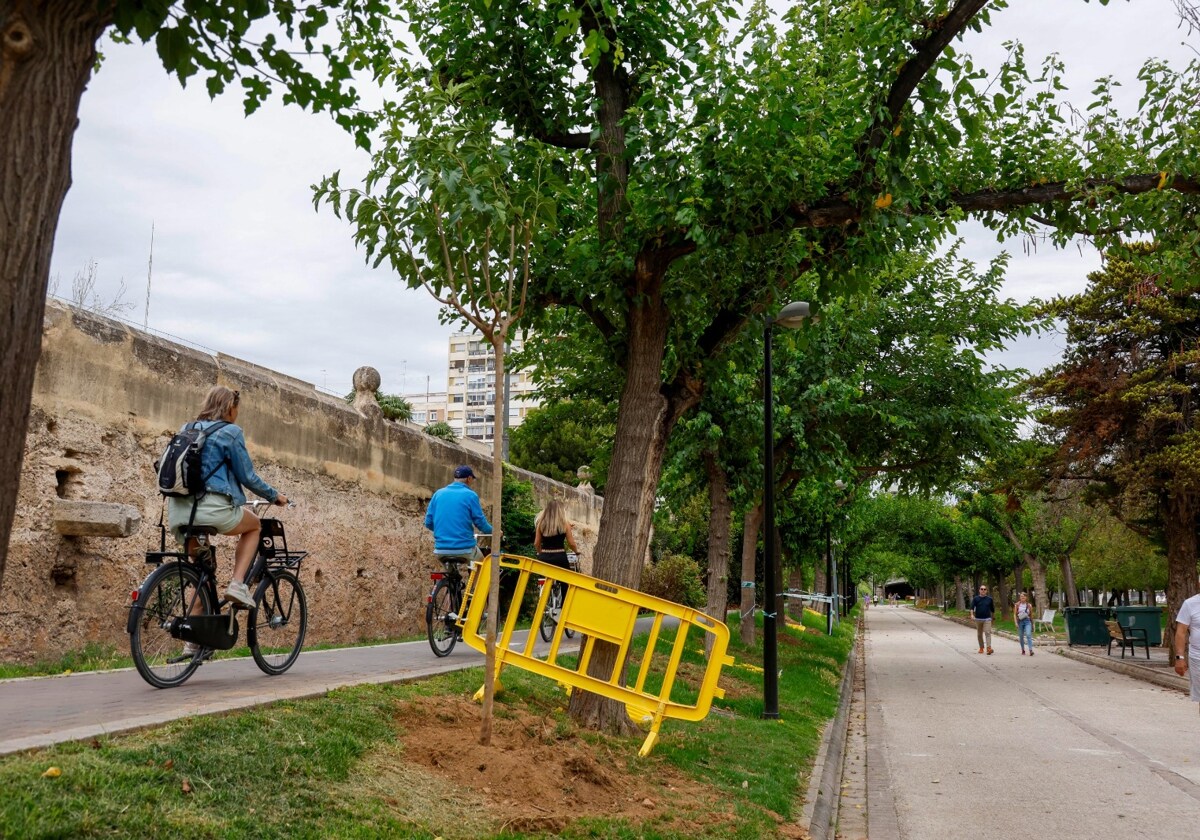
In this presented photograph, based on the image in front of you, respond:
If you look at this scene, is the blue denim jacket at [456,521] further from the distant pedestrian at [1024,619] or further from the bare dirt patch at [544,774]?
the distant pedestrian at [1024,619]

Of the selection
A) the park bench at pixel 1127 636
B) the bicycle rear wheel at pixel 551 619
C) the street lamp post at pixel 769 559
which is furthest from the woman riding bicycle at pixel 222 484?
the park bench at pixel 1127 636

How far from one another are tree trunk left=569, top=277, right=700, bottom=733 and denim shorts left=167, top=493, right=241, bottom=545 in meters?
2.81

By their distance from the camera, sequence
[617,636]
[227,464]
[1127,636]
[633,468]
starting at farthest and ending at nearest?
[1127,636] < [633,468] < [617,636] < [227,464]

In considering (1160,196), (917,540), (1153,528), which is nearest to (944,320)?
(1153,528)

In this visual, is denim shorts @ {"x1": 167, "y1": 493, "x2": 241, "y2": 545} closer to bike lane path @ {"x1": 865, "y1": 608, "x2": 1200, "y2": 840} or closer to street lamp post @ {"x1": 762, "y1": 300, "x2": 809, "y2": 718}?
bike lane path @ {"x1": 865, "y1": 608, "x2": 1200, "y2": 840}

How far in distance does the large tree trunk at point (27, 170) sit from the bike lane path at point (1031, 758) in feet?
20.2

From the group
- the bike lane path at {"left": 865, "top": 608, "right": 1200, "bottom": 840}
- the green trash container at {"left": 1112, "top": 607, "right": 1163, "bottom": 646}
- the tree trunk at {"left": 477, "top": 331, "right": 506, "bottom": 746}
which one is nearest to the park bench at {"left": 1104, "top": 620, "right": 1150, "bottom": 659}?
the green trash container at {"left": 1112, "top": 607, "right": 1163, "bottom": 646}

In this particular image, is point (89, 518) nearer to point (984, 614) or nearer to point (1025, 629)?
point (984, 614)

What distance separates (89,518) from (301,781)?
5.16 metres

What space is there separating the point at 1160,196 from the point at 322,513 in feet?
31.8

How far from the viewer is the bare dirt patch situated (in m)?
5.17

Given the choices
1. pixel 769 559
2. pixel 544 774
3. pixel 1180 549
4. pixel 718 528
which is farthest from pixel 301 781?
pixel 1180 549

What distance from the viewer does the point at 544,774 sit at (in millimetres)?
5633

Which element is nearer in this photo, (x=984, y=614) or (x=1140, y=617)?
(x=1140, y=617)
